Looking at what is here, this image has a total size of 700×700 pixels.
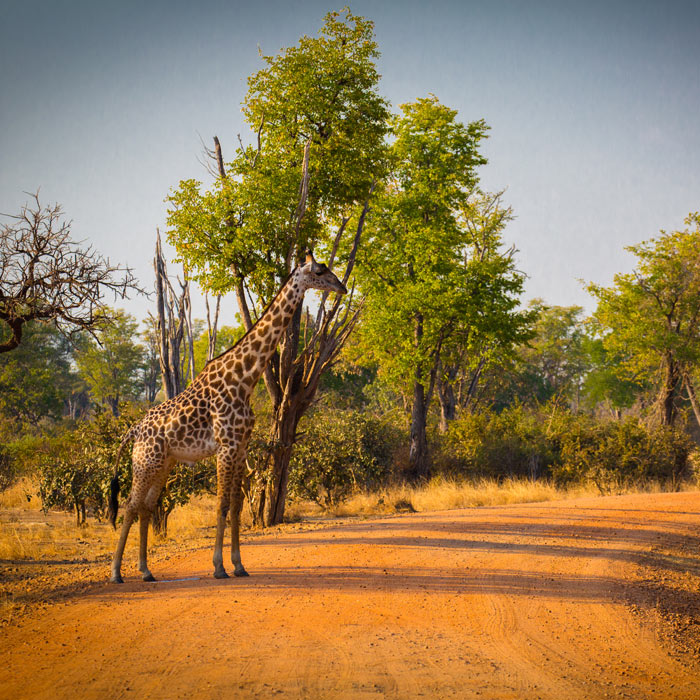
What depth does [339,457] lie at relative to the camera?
17.8 metres

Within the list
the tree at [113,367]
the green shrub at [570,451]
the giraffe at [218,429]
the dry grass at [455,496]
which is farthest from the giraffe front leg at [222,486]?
the tree at [113,367]

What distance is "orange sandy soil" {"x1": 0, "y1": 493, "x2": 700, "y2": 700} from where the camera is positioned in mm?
5195

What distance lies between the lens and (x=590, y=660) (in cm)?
588

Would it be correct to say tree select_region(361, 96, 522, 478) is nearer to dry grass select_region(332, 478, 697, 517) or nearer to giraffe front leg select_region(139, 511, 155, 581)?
dry grass select_region(332, 478, 697, 517)

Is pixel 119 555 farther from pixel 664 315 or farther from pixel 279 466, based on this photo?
pixel 664 315

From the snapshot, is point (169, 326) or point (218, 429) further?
point (169, 326)

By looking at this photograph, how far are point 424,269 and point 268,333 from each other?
1567 centimetres

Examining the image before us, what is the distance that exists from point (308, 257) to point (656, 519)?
9183 mm

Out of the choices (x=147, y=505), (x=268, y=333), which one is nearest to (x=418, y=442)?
(x=268, y=333)

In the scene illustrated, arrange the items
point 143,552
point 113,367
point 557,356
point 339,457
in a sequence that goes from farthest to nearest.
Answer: point 557,356, point 113,367, point 339,457, point 143,552

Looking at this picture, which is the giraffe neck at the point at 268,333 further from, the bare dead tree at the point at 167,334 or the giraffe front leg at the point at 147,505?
the bare dead tree at the point at 167,334

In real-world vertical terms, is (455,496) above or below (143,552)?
below

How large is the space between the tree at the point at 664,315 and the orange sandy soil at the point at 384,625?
2153 cm

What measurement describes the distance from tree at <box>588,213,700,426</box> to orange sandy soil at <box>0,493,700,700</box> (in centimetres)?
2153
